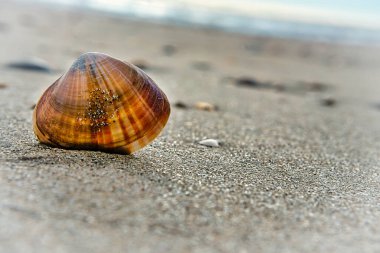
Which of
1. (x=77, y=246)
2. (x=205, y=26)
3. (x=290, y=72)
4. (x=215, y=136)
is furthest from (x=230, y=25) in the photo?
(x=77, y=246)

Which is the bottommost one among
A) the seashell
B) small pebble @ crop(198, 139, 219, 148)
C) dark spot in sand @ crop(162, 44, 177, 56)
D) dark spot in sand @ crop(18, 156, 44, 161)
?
small pebble @ crop(198, 139, 219, 148)

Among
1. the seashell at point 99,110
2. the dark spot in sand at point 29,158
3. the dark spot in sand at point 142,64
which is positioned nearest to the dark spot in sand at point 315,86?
the dark spot in sand at point 142,64

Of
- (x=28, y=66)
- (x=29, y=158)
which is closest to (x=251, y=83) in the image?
(x=28, y=66)

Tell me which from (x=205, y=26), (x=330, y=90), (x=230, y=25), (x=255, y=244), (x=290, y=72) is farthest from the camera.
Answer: (x=230, y=25)

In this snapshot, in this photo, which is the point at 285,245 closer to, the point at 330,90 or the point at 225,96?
the point at 225,96

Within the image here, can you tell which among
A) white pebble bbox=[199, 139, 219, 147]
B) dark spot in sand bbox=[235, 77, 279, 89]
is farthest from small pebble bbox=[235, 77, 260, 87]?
white pebble bbox=[199, 139, 219, 147]

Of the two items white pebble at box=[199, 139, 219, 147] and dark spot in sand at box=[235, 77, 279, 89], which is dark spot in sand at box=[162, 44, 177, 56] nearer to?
dark spot in sand at box=[235, 77, 279, 89]
